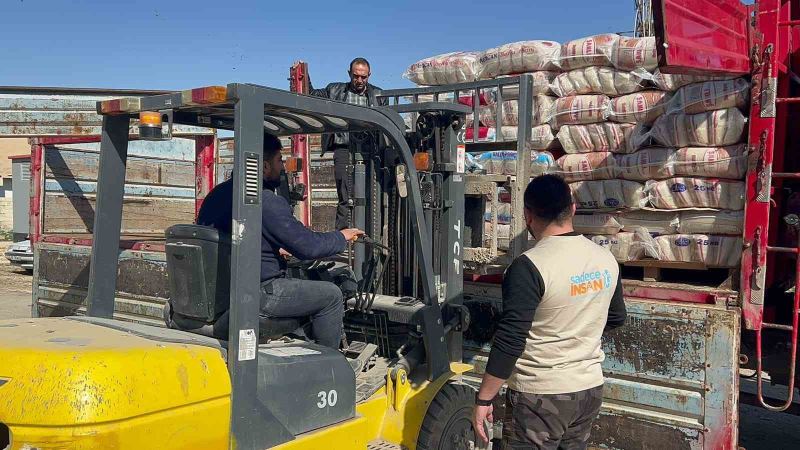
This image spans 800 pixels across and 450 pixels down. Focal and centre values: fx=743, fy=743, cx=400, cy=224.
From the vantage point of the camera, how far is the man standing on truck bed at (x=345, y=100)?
5.53m

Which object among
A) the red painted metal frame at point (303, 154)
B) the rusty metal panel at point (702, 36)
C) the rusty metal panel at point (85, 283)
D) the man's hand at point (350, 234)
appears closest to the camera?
the man's hand at point (350, 234)

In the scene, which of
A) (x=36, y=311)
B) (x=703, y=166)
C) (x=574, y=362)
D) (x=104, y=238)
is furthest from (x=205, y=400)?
(x=36, y=311)

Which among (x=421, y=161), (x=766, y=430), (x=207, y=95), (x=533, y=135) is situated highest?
(x=533, y=135)

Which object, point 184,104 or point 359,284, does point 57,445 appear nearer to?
point 184,104

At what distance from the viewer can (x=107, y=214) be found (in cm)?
353

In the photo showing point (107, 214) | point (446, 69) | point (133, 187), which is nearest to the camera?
point (107, 214)

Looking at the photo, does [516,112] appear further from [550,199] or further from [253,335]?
[253,335]

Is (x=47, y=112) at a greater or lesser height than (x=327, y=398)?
greater

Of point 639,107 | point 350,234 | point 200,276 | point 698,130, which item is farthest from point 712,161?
point 200,276

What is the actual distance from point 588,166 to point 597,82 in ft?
1.95

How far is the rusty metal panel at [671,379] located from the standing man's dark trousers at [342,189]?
1971 mm

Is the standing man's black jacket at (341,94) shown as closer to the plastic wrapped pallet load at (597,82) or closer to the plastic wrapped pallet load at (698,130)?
the plastic wrapped pallet load at (597,82)

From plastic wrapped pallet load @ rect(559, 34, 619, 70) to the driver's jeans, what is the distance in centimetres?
263

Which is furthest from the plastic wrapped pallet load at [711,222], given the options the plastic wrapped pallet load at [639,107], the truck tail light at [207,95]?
the truck tail light at [207,95]
